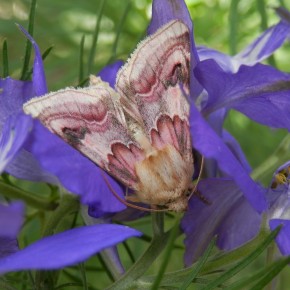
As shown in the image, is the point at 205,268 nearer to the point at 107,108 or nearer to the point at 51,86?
the point at 107,108

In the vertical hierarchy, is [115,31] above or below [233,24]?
below

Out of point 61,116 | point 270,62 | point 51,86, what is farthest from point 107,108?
point 51,86

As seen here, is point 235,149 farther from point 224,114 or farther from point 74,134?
point 74,134

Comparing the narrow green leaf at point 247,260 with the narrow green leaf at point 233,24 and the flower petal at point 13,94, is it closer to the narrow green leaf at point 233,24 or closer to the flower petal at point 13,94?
the flower petal at point 13,94

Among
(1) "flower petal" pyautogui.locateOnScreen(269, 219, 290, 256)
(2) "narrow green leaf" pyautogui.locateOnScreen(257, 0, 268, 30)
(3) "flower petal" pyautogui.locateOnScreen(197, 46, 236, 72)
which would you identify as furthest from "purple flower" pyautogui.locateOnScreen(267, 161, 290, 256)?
(2) "narrow green leaf" pyautogui.locateOnScreen(257, 0, 268, 30)

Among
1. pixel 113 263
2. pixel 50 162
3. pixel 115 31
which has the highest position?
pixel 50 162

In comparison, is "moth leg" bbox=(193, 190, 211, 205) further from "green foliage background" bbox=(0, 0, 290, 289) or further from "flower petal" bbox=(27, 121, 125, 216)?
"green foliage background" bbox=(0, 0, 290, 289)

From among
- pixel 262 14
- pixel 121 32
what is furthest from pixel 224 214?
pixel 121 32
